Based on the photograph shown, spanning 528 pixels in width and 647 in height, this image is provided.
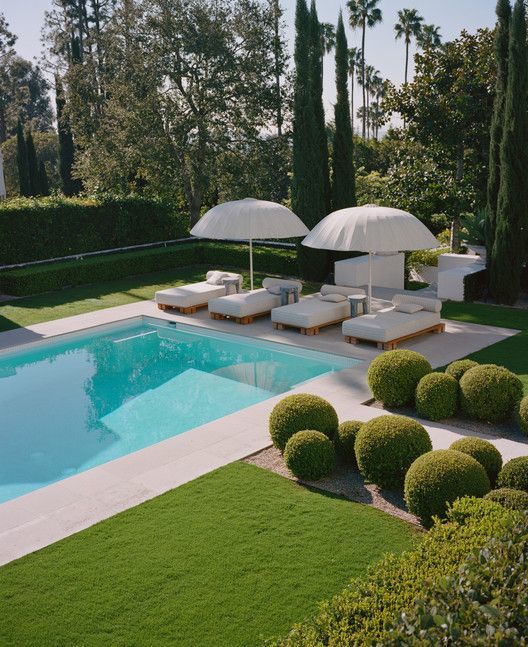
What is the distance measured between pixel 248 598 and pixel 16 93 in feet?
200

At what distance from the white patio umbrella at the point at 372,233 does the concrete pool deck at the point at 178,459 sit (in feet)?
6.75

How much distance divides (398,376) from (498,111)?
9454 millimetres

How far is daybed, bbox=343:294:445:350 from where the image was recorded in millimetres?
14438

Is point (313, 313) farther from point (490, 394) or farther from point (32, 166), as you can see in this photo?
point (32, 166)

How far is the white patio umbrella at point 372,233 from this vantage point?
1420 cm

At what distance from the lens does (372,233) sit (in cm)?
1431

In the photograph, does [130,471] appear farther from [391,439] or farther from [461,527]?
[461,527]

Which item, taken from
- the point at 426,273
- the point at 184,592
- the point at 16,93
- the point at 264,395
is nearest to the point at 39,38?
the point at 16,93

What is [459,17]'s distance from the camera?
2305cm

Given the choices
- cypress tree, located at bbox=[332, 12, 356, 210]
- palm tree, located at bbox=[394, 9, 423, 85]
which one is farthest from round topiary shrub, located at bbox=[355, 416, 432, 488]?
palm tree, located at bbox=[394, 9, 423, 85]

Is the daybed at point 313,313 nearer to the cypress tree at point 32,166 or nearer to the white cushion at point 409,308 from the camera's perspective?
the white cushion at point 409,308

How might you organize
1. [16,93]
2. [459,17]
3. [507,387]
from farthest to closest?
1. [16,93]
2. [459,17]
3. [507,387]

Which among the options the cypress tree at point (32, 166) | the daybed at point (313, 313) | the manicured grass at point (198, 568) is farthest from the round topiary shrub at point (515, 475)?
the cypress tree at point (32, 166)

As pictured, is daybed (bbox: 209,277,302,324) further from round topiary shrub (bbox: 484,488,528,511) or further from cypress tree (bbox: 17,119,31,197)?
cypress tree (bbox: 17,119,31,197)
